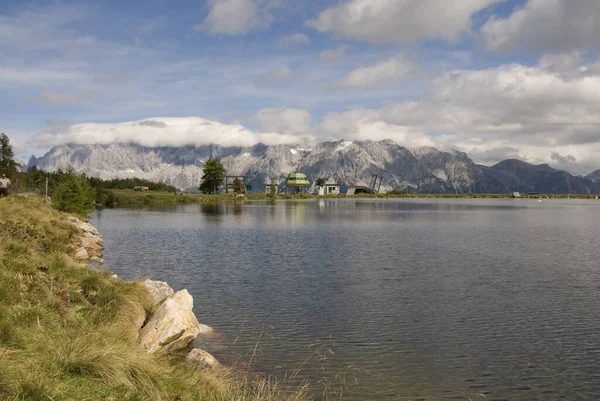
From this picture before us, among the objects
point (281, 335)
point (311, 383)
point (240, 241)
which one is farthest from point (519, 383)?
point (240, 241)

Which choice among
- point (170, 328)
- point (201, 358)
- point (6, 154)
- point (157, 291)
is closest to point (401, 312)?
point (201, 358)

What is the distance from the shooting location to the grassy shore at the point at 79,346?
37.2ft

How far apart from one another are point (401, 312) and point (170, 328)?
14546 millimetres

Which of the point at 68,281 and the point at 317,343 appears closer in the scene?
the point at 68,281

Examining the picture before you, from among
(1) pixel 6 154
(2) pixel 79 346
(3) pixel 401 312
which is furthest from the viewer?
(1) pixel 6 154

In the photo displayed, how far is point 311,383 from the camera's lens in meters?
19.1

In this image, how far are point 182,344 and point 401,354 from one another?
993 centimetres

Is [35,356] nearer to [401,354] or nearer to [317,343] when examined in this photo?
[317,343]

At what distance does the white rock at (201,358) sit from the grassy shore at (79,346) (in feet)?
2.31

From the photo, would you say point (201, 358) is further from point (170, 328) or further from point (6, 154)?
point (6, 154)

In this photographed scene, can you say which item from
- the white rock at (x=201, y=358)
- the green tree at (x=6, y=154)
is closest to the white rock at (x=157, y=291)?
the white rock at (x=201, y=358)

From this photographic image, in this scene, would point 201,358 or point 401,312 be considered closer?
point 201,358

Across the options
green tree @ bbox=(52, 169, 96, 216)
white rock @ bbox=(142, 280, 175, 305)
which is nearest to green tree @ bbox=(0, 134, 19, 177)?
green tree @ bbox=(52, 169, 96, 216)

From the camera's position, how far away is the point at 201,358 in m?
19.6
